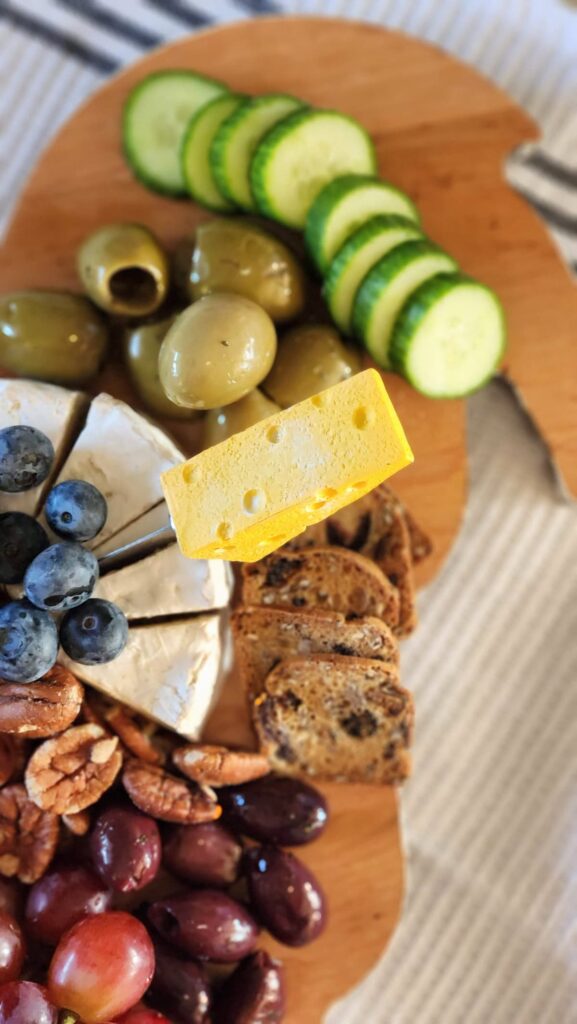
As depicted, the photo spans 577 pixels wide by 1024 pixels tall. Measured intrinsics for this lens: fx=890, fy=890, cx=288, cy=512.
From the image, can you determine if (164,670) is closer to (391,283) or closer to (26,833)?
(26,833)

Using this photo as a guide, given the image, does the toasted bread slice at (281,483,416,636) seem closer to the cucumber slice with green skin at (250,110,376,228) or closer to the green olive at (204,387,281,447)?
the green olive at (204,387,281,447)

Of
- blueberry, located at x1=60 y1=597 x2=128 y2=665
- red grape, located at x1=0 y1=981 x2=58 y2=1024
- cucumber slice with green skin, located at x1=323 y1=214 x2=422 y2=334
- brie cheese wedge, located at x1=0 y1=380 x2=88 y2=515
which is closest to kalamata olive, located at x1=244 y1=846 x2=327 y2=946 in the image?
red grape, located at x1=0 y1=981 x2=58 y2=1024

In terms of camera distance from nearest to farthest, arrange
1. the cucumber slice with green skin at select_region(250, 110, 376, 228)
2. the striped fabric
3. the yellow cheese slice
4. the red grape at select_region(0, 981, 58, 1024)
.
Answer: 1. the yellow cheese slice
2. the red grape at select_region(0, 981, 58, 1024)
3. the cucumber slice with green skin at select_region(250, 110, 376, 228)
4. the striped fabric

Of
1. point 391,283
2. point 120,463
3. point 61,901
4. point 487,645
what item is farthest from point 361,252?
point 61,901

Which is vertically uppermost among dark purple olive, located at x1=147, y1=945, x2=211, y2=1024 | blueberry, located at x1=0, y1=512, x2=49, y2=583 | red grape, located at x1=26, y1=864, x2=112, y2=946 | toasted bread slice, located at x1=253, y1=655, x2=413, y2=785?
blueberry, located at x1=0, y1=512, x2=49, y2=583

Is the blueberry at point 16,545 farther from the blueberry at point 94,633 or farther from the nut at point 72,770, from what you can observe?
the nut at point 72,770

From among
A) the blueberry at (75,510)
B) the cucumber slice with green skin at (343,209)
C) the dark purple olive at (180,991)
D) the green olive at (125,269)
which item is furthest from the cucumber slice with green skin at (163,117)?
the dark purple olive at (180,991)
